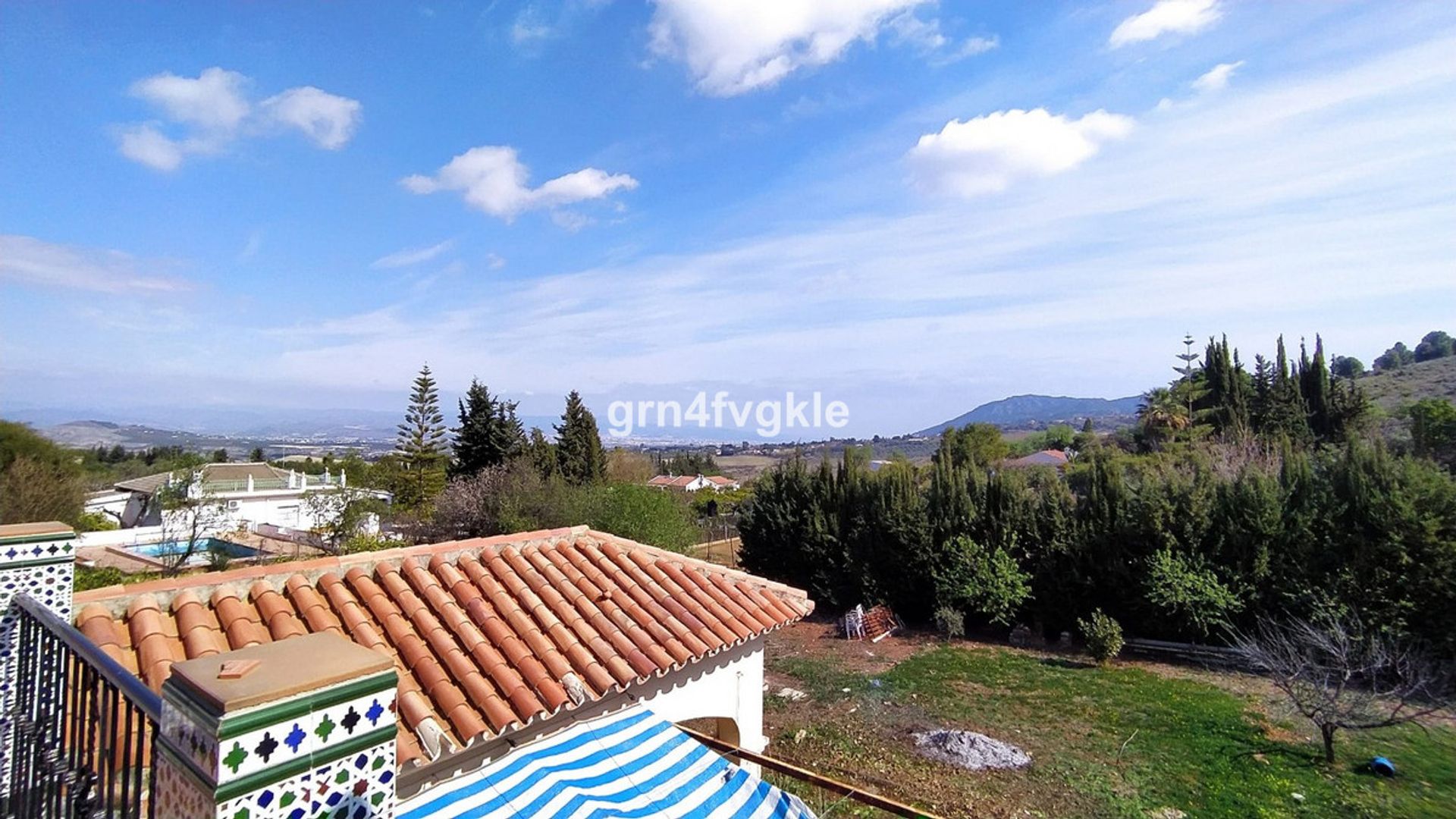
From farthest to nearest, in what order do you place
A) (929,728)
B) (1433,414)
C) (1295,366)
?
1. (1295,366)
2. (1433,414)
3. (929,728)

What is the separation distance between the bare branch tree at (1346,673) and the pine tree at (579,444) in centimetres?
2491

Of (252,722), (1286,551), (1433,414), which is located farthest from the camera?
(1433,414)

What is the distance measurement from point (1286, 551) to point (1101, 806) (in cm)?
923

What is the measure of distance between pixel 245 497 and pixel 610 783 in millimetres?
41316

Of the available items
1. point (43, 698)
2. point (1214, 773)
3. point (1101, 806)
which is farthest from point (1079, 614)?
point (43, 698)

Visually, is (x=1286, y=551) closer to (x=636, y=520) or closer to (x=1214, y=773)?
(x=1214, y=773)

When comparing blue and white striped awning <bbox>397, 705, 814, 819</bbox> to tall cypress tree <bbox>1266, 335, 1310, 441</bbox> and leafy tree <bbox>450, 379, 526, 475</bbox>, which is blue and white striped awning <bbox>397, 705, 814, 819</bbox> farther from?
tall cypress tree <bbox>1266, 335, 1310, 441</bbox>

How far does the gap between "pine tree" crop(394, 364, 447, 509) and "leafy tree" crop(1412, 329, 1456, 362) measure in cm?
8853

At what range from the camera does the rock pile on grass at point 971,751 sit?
28.4 feet

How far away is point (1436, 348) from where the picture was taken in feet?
230

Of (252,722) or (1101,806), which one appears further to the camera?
(1101,806)

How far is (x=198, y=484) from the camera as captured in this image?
24.6 metres

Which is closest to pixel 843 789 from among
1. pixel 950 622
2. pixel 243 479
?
pixel 950 622

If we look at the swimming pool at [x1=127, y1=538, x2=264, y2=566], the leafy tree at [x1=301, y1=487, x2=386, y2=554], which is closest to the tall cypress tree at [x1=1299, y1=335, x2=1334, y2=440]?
the leafy tree at [x1=301, y1=487, x2=386, y2=554]
